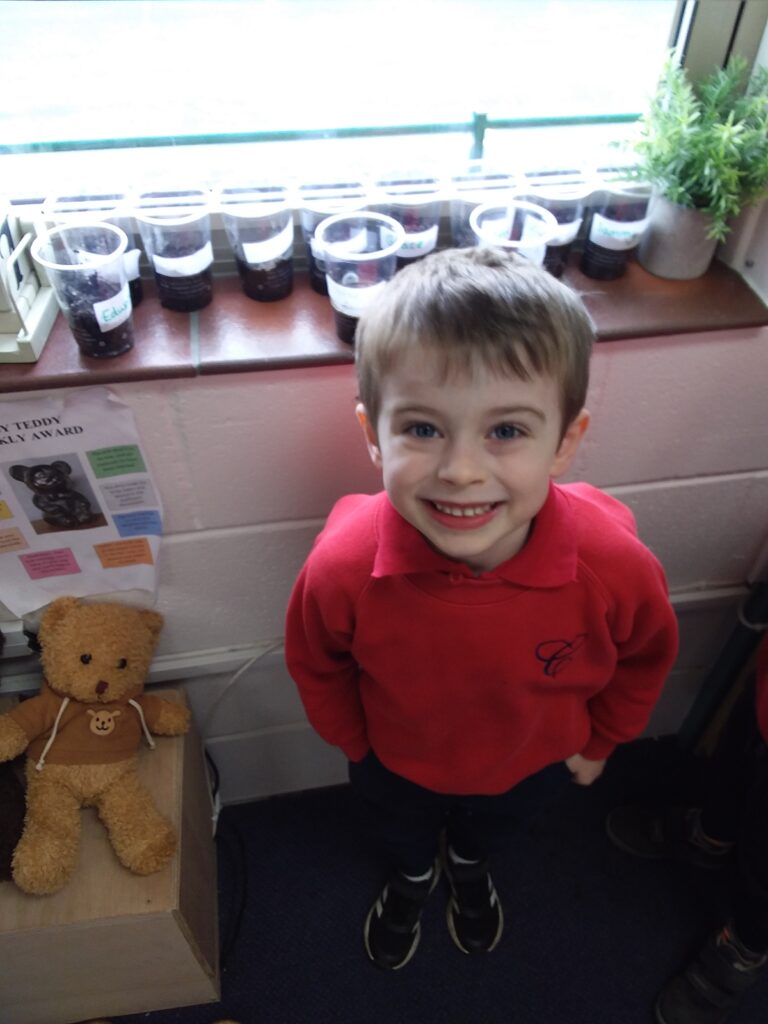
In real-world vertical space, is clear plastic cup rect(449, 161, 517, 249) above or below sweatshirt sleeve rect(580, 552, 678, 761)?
above

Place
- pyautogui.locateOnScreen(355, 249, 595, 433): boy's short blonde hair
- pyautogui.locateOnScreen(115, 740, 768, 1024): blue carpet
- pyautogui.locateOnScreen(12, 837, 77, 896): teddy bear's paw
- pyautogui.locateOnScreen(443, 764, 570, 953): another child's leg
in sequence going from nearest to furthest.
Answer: pyautogui.locateOnScreen(355, 249, 595, 433): boy's short blonde hair → pyautogui.locateOnScreen(12, 837, 77, 896): teddy bear's paw → pyautogui.locateOnScreen(443, 764, 570, 953): another child's leg → pyautogui.locateOnScreen(115, 740, 768, 1024): blue carpet

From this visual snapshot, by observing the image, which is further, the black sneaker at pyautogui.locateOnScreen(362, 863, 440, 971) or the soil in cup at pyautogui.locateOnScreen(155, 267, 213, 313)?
the black sneaker at pyautogui.locateOnScreen(362, 863, 440, 971)

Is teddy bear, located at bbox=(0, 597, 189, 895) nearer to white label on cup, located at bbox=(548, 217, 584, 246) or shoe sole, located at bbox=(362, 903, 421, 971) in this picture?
shoe sole, located at bbox=(362, 903, 421, 971)

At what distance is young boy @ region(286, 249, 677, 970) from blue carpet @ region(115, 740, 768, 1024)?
290mm

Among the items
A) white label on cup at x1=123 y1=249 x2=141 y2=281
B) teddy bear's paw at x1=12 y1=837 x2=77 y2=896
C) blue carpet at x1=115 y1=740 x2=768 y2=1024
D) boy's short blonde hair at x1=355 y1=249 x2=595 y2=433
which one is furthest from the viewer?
blue carpet at x1=115 y1=740 x2=768 y2=1024

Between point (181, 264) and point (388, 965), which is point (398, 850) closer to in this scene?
point (388, 965)

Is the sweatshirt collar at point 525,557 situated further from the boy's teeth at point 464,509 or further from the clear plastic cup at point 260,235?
the clear plastic cup at point 260,235

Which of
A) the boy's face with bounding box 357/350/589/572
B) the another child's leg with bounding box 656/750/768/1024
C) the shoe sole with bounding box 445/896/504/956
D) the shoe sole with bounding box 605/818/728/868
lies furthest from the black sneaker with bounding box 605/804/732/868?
the boy's face with bounding box 357/350/589/572

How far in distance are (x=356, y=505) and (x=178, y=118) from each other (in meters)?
0.52

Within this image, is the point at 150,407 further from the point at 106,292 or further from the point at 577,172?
the point at 577,172

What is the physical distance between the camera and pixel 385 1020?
1241 mm

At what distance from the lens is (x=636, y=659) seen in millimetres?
937

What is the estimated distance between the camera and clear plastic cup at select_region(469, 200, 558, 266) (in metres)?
0.90

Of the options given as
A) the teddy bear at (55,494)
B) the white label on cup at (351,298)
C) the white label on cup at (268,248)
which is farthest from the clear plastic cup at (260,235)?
the teddy bear at (55,494)
